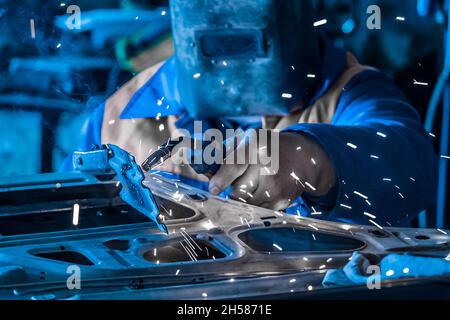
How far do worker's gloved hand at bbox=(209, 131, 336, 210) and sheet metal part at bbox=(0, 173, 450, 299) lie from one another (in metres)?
0.08

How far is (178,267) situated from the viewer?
3.28 feet

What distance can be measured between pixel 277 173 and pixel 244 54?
0.59 metres

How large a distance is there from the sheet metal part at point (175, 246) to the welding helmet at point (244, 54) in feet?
2.14

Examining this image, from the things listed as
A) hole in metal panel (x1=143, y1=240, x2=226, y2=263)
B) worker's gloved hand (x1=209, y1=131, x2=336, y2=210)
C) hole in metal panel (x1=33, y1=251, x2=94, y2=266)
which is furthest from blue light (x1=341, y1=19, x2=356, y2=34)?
hole in metal panel (x1=33, y1=251, x2=94, y2=266)

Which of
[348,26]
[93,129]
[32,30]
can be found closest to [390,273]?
[93,129]

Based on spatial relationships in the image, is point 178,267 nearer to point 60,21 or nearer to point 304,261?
point 304,261

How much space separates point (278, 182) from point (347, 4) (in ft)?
5.54

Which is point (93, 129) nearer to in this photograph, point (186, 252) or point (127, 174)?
point (127, 174)

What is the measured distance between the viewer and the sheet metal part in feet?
2.94

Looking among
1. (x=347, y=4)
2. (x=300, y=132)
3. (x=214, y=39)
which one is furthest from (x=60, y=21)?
(x=300, y=132)

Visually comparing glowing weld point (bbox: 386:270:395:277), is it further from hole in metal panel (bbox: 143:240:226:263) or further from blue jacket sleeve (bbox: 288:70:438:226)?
blue jacket sleeve (bbox: 288:70:438:226)

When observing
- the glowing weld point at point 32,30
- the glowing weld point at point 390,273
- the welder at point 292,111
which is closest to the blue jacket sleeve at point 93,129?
the welder at point 292,111

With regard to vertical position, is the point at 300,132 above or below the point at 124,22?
below
